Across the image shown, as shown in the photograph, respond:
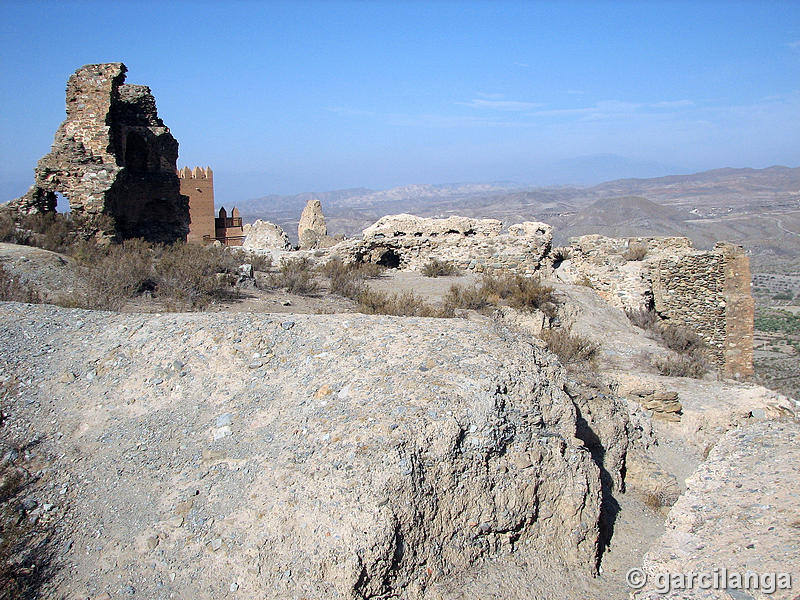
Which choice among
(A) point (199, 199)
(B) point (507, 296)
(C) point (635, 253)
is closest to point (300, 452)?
(B) point (507, 296)

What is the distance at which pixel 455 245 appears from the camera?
14562 millimetres

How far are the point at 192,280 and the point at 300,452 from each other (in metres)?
5.02

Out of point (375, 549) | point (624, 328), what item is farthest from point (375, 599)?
point (624, 328)

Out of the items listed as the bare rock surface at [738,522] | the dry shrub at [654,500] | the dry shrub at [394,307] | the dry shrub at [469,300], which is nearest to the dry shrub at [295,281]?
the dry shrub at [394,307]

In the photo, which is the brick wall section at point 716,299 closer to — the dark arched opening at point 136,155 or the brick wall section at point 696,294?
the brick wall section at point 696,294

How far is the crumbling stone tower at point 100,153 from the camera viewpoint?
445 inches

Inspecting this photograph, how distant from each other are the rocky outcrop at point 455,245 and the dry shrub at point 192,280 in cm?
475

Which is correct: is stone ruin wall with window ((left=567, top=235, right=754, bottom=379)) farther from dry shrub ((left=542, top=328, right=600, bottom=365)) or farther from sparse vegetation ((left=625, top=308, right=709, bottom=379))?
dry shrub ((left=542, top=328, right=600, bottom=365))

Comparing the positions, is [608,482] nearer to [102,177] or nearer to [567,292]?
[567,292]

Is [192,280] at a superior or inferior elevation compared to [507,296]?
superior

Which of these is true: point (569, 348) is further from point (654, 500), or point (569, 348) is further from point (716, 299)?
point (716, 299)

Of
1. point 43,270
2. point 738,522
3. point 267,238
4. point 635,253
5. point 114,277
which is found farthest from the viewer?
point 267,238

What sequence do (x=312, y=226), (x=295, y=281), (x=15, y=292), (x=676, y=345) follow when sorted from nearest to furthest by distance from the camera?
(x=15, y=292) < (x=295, y=281) < (x=676, y=345) < (x=312, y=226)

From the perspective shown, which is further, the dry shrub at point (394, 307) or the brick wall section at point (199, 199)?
the brick wall section at point (199, 199)
